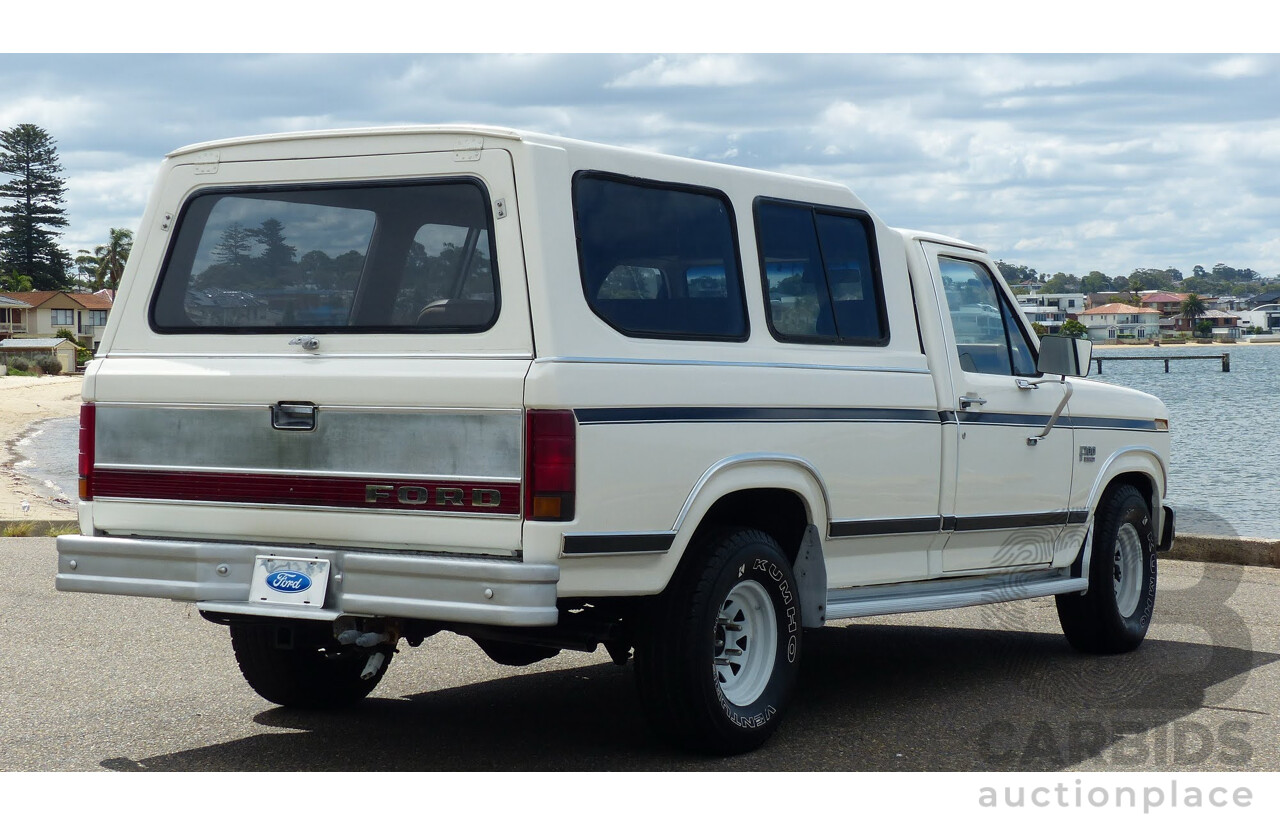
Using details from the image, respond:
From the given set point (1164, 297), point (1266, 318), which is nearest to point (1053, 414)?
point (1266, 318)

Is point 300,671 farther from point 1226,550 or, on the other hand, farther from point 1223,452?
point 1223,452

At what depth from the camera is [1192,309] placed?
166 m

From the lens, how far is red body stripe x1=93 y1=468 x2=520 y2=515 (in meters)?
5.17

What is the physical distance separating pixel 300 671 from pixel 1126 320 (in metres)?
167

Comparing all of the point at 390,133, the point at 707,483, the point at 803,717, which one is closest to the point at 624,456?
the point at 707,483

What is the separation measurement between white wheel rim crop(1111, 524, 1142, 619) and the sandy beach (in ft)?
44.8

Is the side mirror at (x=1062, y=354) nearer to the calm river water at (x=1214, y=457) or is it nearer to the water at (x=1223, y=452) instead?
the calm river water at (x=1214, y=457)

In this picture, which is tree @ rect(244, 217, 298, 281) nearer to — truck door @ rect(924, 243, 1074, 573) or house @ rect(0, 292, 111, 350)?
truck door @ rect(924, 243, 1074, 573)

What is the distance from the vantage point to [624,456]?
17.5 feet

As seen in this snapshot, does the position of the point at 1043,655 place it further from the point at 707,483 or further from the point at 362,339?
the point at 362,339

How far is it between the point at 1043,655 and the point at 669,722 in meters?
3.50

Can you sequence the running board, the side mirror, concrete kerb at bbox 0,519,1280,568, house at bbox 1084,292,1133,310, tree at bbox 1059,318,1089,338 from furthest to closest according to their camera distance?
house at bbox 1084,292,1133,310
concrete kerb at bbox 0,519,1280,568
tree at bbox 1059,318,1089,338
the side mirror
the running board

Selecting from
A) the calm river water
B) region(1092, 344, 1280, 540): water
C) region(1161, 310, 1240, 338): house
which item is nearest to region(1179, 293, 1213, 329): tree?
region(1161, 310, 1240, 338): house

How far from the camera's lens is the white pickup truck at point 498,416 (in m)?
5.22
